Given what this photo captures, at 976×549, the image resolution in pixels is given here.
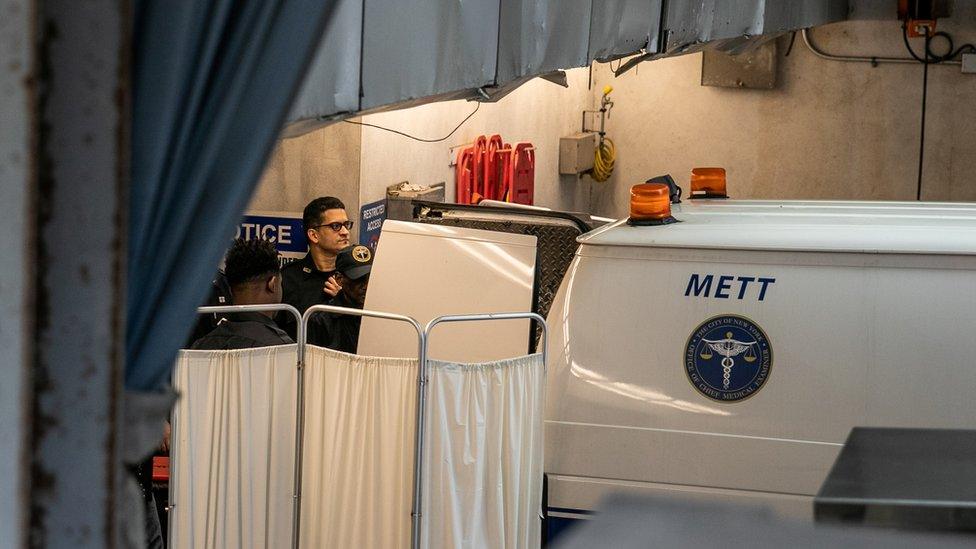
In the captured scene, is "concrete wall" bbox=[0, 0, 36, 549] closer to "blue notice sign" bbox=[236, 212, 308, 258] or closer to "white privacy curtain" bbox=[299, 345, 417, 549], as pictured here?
"white privacy curtain" bbox=[299, 345, 417, 549]

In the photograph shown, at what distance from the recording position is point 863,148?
14250 millimetres

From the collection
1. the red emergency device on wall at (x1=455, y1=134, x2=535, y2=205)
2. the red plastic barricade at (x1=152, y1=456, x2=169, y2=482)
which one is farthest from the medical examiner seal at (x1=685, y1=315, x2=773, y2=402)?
the red emergency device on wall at (x1=455, y1=134, x2=535, y2=205)

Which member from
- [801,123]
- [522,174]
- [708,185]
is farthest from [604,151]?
[708,185]

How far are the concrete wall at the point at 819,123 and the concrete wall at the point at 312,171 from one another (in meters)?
7.35

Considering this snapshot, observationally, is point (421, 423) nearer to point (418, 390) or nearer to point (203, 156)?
point (418, 390)

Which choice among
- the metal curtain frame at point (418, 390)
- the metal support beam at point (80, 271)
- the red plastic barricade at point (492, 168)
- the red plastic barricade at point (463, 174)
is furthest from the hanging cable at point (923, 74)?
the metal support beam at point (80, 271)

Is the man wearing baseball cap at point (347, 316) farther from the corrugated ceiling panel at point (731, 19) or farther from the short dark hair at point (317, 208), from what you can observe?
the corrugated ceiling panel at point (731, 19)

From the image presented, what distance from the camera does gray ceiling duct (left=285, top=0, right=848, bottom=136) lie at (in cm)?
381

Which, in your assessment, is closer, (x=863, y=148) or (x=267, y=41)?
(x=267, y=41)

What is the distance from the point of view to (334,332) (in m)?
6.33

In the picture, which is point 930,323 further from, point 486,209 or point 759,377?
point 486,209

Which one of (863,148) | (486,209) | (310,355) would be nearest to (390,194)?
(486,209)

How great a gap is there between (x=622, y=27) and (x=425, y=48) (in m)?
2.41

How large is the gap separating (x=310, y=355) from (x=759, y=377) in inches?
66.8
